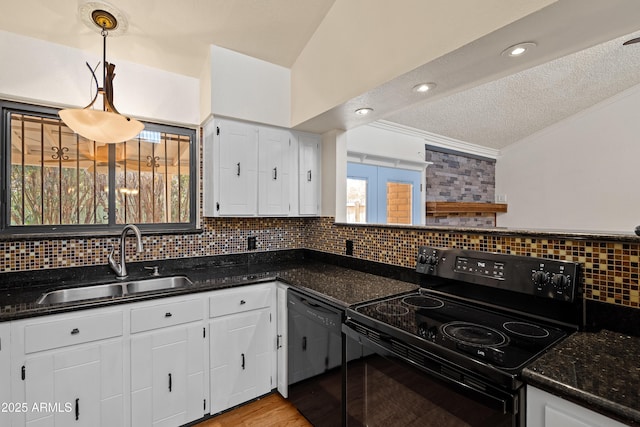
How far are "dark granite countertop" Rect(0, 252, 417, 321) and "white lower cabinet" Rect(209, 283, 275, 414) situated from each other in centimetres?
11

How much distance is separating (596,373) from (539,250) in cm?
64

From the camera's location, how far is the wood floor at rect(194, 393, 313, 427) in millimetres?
1916

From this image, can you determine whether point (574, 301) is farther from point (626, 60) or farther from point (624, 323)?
point (626, 60)

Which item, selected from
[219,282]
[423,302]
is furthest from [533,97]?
[219,282]

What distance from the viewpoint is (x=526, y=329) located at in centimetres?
126

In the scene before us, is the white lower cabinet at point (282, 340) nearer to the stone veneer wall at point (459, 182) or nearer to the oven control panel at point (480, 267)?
the oven control panel at point (480, 267)

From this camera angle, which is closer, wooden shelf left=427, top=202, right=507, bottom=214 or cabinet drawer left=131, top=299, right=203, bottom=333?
cabinet drawer left=131, top=299, right=203, bottom=333

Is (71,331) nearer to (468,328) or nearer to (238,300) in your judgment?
(238,300)

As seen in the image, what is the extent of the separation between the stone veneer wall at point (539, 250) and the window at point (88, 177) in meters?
1.57

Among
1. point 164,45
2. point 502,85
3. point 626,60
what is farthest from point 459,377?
point 626,60

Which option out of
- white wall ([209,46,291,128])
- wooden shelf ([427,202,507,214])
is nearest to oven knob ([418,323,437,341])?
white wall ([209,46,291,128])

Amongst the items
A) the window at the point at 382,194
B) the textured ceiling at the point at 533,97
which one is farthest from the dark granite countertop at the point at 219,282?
the textured ceiling at the point at 533,97

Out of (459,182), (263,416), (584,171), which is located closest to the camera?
(263,416)

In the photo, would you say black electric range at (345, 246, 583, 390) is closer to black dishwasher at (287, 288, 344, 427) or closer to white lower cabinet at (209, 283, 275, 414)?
black dishwasher at (287, 288, 344, 427)
